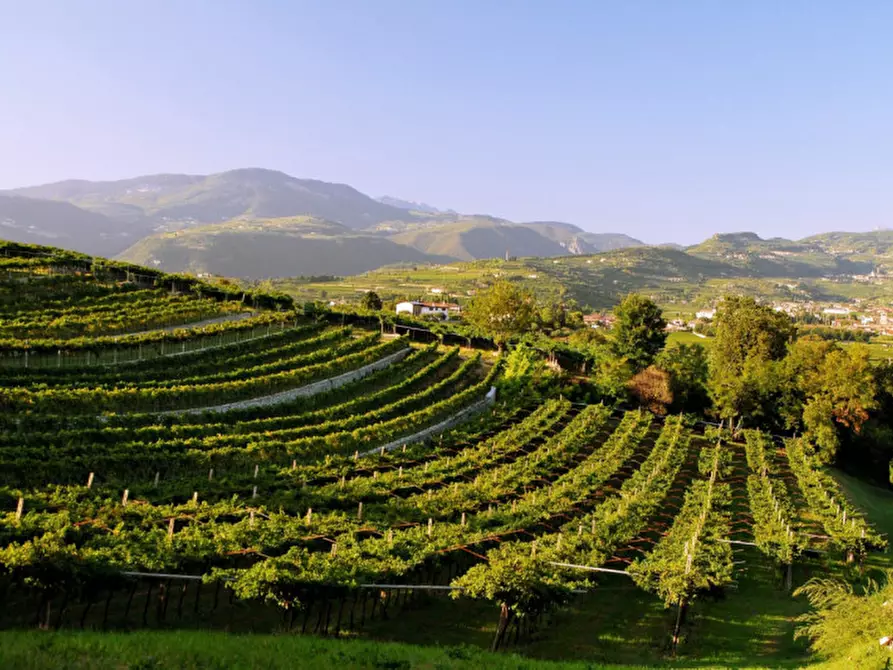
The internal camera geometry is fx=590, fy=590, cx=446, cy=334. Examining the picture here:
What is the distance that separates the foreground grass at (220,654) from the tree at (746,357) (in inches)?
1609

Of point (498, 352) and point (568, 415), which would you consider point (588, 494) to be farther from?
point (498, 352)

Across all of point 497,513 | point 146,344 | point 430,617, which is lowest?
point 430,617

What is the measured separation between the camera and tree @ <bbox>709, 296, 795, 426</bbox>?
159 ft

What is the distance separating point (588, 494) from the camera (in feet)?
87.7

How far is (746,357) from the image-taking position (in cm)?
5328

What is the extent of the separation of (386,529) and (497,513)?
4.67 metres

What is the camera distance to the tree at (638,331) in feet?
197

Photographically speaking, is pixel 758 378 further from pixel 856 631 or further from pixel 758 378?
pixel 856 631

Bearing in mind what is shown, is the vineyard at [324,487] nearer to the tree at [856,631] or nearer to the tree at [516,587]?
→ the tree at [516,587]

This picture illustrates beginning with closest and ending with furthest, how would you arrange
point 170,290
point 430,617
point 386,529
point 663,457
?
point 430,617 → point 386,529 → point 663,457 → point 170,290

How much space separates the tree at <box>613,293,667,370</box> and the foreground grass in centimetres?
4937

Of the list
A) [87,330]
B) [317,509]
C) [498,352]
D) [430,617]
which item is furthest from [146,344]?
[498,352]

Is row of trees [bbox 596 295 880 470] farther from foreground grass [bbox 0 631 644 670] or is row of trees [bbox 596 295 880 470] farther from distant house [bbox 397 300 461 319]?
distant house [bbox 397 300 461 319]

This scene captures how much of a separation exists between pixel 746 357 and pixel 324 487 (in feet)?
145
